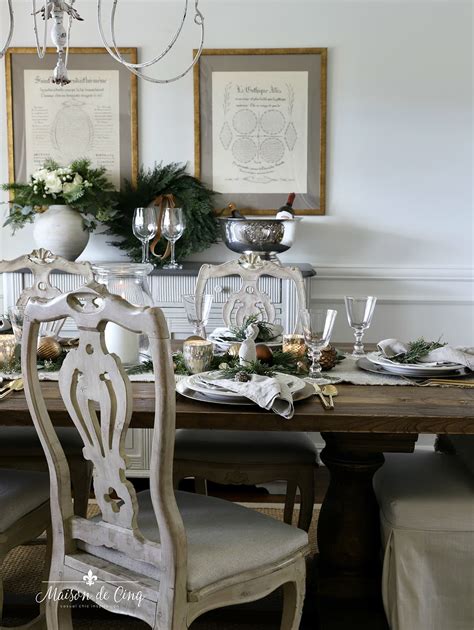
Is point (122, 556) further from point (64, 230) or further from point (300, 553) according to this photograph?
point (64, 230)

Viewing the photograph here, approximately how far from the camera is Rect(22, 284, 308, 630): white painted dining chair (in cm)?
142

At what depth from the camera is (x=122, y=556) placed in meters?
1.57

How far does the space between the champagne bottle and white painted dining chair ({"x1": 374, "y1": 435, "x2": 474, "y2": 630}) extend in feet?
5.38

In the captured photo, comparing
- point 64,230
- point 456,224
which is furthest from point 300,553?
point 456,224

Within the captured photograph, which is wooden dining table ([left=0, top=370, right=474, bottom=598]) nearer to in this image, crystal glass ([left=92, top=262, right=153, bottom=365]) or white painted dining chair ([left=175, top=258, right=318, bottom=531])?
white painted dining chair ([left=175, top=258, right=318, bottom=531])

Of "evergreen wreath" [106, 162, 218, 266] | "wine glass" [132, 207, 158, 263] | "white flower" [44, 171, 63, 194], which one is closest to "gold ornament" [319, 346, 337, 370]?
"wine glass" [132, 207, 158, 263]

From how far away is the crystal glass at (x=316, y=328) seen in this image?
197cm

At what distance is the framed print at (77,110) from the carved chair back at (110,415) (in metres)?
2.08

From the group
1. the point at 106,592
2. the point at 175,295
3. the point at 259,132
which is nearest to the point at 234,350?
the point at 106,592

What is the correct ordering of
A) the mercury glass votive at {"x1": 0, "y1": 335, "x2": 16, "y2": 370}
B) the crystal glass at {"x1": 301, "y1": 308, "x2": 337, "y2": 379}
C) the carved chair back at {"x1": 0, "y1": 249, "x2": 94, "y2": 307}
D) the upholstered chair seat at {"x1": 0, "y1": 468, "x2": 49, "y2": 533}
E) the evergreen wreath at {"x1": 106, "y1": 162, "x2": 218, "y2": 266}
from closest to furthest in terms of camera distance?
the upholstered chair seat at {"x1": 0, "y1": 468, "x2": 49, "y2": 533} < the crystal glass at {"x1": 301, "y1": 308, "x2": 337, "y2": 379} < the mercury glass votive at {"x1": 0, "y1": 335, "x2": 16, "y2": 370} < the carved chair back at {"x1": 0, "y1": 249, "x2": 94, "y2": 307} < the evergreen wreath at {"x1": 106, "y1": 162, "x2": 218, "y2": 266}

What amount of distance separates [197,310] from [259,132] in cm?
147

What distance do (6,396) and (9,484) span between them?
0.73ft

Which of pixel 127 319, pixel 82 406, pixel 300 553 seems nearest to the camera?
pixel 127 319

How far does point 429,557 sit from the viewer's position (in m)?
1.83
